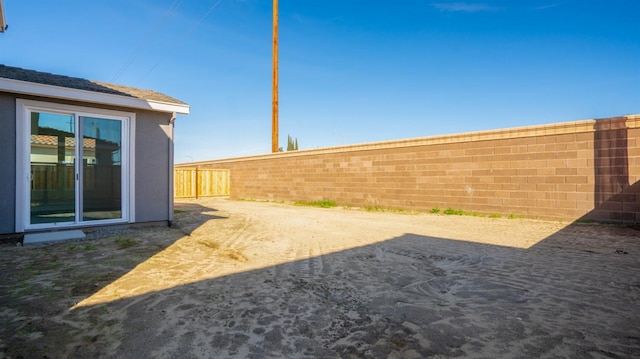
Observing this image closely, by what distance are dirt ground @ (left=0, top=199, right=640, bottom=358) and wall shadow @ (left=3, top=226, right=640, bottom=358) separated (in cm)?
1

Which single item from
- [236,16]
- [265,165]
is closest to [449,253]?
[265,165]

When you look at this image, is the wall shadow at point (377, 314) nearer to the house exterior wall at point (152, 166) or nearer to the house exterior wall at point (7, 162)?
the house exterior wall at point (152, 166)

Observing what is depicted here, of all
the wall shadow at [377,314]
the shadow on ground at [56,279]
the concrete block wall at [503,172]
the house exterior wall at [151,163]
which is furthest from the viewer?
the concrete block wall at [503,172]

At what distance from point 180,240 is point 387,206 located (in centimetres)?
755

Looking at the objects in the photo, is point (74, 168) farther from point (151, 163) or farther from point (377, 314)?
point (377, 314)

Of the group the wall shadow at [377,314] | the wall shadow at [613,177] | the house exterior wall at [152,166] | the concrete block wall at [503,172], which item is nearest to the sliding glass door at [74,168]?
the house exterior wall at [152,166]

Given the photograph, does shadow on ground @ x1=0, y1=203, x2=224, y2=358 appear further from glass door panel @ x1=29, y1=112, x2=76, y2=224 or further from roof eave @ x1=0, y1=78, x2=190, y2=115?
roof eave @ x1=0, y1=78, x2=190, y2=115

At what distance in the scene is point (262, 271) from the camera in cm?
372

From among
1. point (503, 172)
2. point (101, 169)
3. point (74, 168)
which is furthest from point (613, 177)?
point (74, 168)

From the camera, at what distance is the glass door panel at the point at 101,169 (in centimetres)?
596

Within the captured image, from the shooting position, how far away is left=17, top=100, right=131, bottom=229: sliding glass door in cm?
554

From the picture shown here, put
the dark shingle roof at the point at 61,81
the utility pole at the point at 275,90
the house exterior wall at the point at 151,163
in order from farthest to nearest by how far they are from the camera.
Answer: the utility pole at the point at 275,90 → the house exterior wall at the point at 151,163 → the dark shingle roof at the point at 61,81

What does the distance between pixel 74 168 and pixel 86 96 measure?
4.62 ft

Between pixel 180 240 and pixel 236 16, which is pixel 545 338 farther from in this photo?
pixel 236 16
